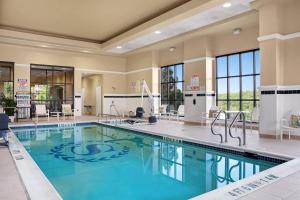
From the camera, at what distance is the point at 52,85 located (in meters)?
12.6

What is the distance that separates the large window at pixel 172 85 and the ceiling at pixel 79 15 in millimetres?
3382

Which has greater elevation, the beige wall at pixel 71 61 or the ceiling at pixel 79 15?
the ceiling at pixel 79 15

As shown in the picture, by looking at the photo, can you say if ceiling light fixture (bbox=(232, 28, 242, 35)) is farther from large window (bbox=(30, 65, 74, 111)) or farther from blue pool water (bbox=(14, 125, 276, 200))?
large window (bbox=(30, 65, 74, 111))

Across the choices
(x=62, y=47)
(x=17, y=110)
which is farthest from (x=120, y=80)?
(x=17, y=110)

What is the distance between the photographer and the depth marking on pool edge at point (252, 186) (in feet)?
9.23

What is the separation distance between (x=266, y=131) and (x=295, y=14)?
126 inches

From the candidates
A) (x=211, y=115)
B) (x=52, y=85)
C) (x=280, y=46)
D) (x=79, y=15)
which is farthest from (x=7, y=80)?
(x=280, y=46)

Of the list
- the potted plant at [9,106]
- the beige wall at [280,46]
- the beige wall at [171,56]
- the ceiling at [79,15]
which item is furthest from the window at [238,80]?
the potted plant at [9,106]

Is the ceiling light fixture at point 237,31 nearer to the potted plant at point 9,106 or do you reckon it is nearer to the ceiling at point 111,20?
the ceiling at point 111,20

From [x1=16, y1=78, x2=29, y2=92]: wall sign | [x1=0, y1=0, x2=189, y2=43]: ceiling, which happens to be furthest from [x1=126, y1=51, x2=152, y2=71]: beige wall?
[x1=16, y1=78, x2=29, y2=92]: wall sign

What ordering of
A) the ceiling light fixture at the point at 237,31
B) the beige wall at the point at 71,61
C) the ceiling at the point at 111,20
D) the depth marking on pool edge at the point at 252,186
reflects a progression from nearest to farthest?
the depth marking on pool edge at the point at 252,186 → the ceiling at the point at 111,20 → the ceiling light fixture at the point at 237,31 → the beige wall at the point at 71,61

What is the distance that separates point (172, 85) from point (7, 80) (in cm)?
796

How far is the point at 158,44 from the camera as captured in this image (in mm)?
11023

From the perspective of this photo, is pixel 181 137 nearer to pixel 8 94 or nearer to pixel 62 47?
pixel 62 47
